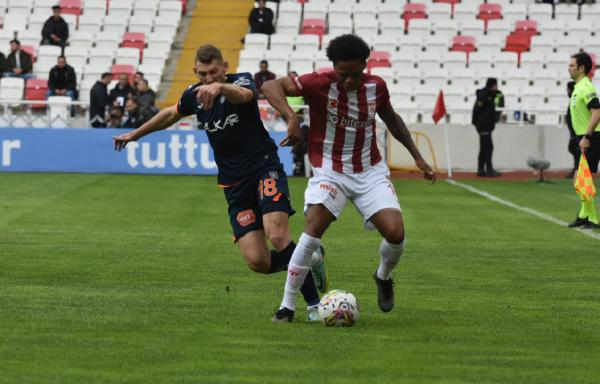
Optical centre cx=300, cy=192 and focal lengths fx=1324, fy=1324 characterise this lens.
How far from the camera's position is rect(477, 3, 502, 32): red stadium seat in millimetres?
35656

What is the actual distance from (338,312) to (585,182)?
8.72 m

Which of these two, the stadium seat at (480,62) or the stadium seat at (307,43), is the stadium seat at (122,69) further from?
the stadium seat at (480,62)

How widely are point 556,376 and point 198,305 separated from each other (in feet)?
10.7

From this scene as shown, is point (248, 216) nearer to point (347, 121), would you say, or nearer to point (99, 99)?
point (347, 121)

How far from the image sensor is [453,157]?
99.1ft

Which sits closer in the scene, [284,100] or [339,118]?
[284,100]

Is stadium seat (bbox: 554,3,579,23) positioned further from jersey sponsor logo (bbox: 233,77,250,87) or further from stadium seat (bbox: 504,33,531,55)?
jersey sponsor logo (bbox: 233,77,250,87)

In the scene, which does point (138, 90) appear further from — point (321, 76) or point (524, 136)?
point (321, 76)

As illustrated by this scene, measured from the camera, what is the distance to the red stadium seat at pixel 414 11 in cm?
3553

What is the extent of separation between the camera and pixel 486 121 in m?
28.7

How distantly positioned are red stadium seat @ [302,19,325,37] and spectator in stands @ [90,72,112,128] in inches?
313

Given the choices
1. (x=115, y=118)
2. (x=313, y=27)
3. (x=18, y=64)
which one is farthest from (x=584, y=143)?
(x=313, y=27)

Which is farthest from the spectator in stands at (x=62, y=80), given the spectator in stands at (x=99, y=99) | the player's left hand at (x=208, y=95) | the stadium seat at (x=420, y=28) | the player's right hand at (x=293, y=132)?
the player's right hand at (x=293, y=132)

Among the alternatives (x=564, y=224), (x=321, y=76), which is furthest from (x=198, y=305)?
(x=564, y=224)
